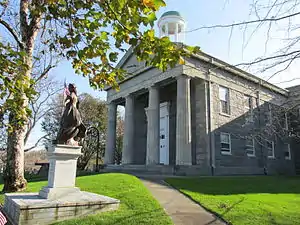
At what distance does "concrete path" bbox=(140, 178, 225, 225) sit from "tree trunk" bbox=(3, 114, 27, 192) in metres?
5.47

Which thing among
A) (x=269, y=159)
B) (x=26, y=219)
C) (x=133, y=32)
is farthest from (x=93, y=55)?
(x=269, y=159)

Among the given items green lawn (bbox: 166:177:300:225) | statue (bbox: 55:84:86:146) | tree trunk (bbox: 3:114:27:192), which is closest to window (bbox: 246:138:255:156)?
green lawn (bbox: 166:177:300:225)

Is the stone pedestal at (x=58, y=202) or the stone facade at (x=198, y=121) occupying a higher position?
the stone facade at (x=198, y=121)

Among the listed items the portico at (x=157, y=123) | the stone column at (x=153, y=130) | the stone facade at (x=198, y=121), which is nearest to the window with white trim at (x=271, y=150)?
the stone facade at (x=198, y=121)

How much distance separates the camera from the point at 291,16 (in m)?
3.80

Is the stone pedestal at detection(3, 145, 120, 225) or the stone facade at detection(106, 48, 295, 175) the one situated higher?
the stone facade at detection(106, 48, 295, 175)

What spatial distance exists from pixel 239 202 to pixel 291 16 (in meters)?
6.68

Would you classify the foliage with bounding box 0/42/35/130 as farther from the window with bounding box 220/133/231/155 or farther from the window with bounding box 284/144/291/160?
the window with bounding box 284/144/291/160

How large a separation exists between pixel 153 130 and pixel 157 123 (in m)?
0.66

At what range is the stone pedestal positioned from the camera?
20.8 feet

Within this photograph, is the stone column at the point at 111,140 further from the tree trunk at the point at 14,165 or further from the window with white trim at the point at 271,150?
the window with white trim at the point at 271,150

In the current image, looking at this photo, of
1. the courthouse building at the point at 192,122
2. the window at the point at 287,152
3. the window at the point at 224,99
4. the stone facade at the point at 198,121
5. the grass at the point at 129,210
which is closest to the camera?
the grass at the point at 129,210

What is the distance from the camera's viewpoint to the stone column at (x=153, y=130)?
19.5m

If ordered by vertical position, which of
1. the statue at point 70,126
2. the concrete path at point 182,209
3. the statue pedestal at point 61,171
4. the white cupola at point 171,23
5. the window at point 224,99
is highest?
the white cupola at point 171,23
